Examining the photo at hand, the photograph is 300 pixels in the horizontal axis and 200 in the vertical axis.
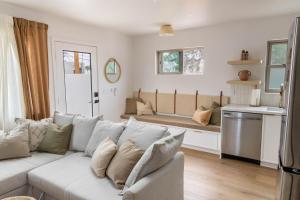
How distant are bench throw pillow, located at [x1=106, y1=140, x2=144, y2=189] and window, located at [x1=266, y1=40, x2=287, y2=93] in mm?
2951

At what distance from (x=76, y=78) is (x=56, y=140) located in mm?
1545

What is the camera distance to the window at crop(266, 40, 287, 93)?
3607 millimetres

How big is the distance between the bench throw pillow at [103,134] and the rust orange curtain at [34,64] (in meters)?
1.25

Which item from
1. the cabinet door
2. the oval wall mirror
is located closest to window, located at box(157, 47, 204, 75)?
the oval wall mirror

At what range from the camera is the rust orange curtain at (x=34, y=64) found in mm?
2979

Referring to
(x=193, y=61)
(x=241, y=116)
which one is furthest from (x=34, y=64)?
(x=241, y=116)

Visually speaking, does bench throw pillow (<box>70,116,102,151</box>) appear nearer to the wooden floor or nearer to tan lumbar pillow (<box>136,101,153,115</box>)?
the wooden floor

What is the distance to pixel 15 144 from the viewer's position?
247 centimetres

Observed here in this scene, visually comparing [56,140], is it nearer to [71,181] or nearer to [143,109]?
[71,181]

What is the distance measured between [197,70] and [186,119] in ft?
3.56

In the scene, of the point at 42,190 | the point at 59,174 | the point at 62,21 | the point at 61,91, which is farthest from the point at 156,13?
the point at 42,190

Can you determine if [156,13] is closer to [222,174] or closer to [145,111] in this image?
[145,111]

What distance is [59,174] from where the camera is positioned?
2105 millimetres

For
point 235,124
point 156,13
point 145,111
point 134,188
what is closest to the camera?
point 134,188
